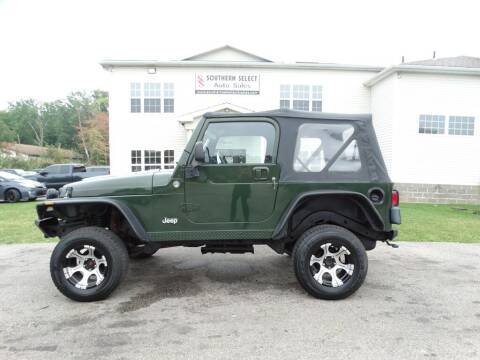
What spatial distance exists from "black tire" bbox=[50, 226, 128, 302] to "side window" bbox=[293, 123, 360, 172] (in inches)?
89.7

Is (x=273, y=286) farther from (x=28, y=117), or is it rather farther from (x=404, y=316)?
(x=28, y=117)

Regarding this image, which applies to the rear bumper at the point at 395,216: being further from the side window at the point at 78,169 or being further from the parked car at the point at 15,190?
the side window at the point at 78,169

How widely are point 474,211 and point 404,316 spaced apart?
10.4 meters

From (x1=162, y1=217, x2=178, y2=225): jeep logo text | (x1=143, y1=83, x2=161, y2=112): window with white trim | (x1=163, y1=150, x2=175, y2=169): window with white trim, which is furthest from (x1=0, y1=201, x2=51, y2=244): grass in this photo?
(x1=143, y1=83, x2=161, y2=112): window with white trim

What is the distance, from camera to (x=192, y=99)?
16016 mm

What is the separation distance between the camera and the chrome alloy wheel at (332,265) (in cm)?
371

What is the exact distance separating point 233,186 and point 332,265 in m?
1.45

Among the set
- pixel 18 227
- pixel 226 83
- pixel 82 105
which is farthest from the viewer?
pixel 82 105

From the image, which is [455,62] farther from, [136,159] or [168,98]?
[136,159]

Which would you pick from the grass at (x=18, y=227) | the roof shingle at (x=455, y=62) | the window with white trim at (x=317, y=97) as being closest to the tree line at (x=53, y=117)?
the window with white trim at (x=317, y=97)

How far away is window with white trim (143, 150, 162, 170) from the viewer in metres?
16.1

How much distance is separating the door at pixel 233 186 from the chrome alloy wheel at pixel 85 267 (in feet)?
3.68

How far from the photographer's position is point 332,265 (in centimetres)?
375

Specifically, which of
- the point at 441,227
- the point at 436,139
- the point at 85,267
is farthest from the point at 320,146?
the point at 436,139
